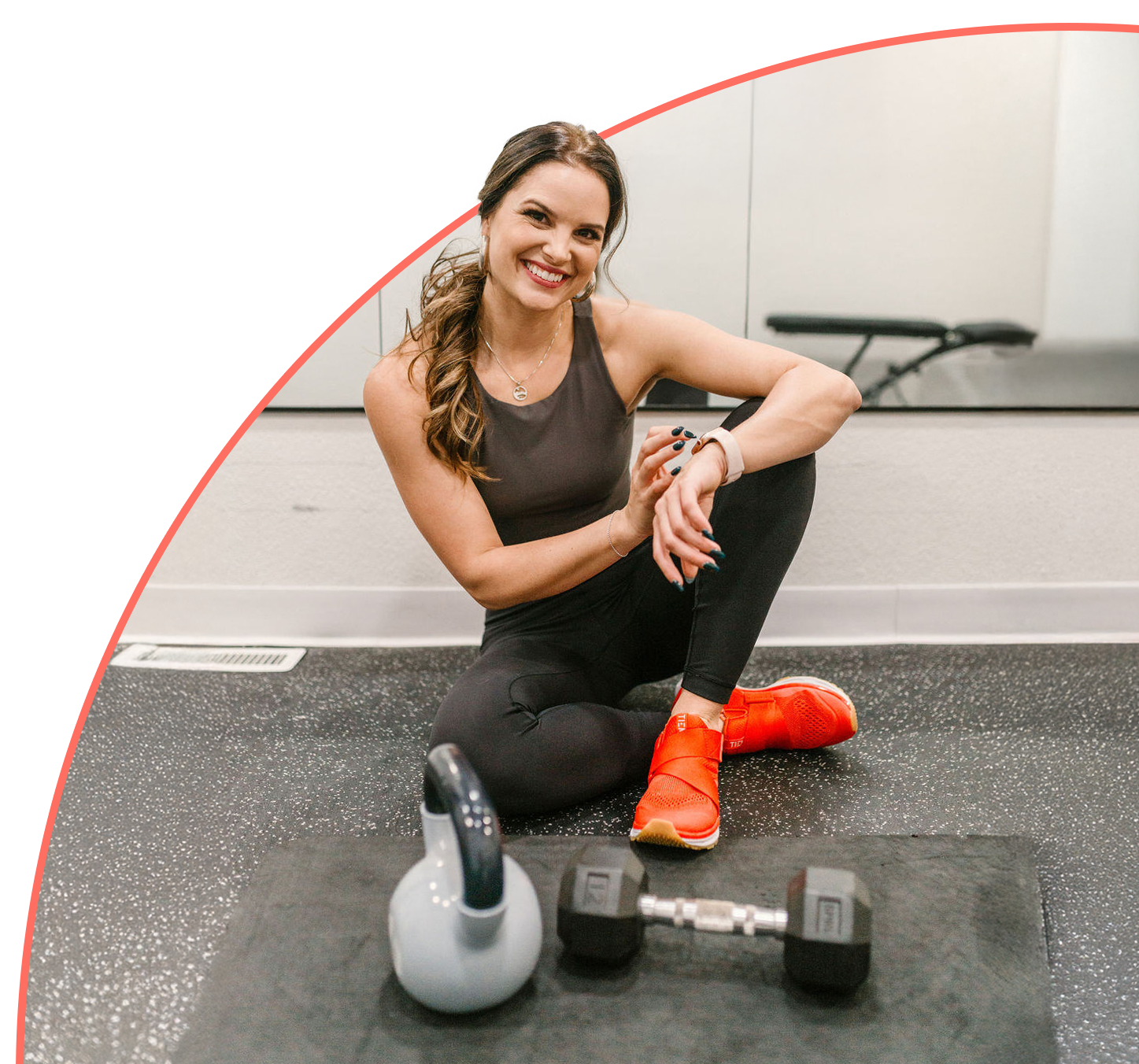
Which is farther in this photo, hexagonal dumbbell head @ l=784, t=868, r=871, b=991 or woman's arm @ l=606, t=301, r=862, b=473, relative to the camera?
woman's arm @ l=606, t=301, r=862, b=473

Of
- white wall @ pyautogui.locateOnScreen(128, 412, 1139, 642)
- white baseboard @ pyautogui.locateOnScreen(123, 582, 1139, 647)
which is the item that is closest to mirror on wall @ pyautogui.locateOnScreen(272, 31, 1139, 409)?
white wall @ pyautogui.locateOnScreen(128, 412, 1139, 642)

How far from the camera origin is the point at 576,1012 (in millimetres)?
967

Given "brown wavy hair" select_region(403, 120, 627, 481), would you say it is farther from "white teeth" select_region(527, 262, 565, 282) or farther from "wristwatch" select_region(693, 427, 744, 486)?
"wristwatch" select_region(693, 427, 744, 486)

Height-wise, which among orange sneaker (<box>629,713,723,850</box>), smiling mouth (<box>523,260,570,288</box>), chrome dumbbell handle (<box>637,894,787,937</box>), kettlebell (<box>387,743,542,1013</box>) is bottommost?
orange sneaker (<box>629,713,723,850</box>)

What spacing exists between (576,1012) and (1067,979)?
19.9 inches

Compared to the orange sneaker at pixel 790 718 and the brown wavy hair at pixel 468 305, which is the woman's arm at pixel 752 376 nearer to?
the brown wavy hair at pixel 468 305

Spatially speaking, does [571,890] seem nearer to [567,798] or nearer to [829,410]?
[567,798]

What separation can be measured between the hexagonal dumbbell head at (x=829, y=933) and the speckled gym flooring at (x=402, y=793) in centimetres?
21

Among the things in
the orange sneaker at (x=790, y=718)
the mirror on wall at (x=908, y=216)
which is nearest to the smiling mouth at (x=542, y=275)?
the mirror on wall at (x=908, y=216)

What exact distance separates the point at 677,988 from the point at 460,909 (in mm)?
257

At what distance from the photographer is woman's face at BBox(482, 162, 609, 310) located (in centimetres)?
117

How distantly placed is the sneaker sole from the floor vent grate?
0.89m

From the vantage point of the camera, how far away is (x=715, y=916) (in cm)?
100

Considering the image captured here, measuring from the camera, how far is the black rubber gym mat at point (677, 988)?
36.7 inches
